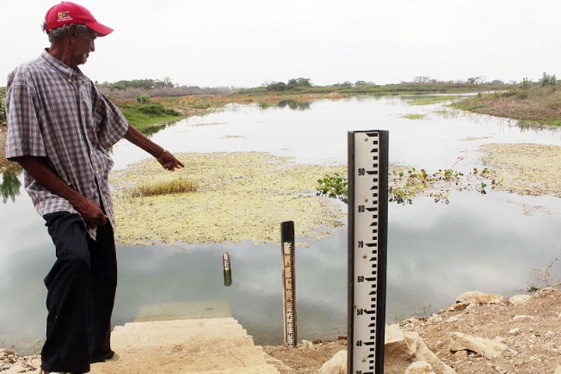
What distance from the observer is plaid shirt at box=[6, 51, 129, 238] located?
1.72m

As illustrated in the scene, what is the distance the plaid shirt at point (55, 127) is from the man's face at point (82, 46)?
6 centimetres

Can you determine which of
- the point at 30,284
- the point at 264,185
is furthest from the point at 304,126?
the point at 30,284

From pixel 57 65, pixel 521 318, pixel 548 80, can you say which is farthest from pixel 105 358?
pixel 548 80

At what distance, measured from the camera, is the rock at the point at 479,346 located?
2.52 metres

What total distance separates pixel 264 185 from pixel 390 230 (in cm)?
336

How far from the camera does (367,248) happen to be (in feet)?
4.70

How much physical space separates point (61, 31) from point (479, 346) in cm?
256

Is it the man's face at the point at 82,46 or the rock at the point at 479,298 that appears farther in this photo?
the rock at the point at 479,298

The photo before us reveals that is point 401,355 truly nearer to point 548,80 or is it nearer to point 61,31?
point 61,31

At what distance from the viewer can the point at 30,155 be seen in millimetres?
1743

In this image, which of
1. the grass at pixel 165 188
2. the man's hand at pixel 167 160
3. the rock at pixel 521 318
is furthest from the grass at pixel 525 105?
the man's hand at pixel 167 160

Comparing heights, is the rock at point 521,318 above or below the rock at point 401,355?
below

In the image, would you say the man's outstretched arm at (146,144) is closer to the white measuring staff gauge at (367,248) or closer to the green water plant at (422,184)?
the white measuring staff gauge at (367,248)

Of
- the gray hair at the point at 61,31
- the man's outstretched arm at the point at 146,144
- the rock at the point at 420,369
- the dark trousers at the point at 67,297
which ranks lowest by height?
the rock at the point at 420,369
